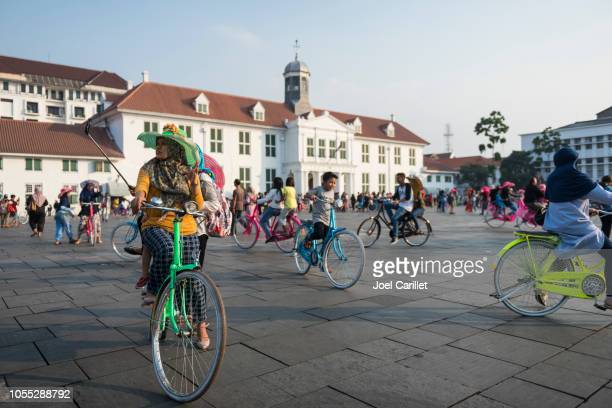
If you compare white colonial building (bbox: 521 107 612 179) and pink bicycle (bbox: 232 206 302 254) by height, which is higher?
white colonial building (bbox: 521 107 612 179)

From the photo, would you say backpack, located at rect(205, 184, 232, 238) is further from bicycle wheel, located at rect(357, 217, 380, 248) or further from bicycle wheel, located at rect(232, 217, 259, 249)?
bicycle wheel, located at rect(357, 217, 380, 248)

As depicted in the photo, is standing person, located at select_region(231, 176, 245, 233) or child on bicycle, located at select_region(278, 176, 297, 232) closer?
child on bicycle, located at select_region(278, 176, 297, 232)

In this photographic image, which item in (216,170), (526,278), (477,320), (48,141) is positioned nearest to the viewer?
(477,320)

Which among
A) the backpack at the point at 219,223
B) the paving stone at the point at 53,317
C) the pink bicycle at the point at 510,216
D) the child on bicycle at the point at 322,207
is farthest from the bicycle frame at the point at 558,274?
the pink bicycle at the point at 510,216

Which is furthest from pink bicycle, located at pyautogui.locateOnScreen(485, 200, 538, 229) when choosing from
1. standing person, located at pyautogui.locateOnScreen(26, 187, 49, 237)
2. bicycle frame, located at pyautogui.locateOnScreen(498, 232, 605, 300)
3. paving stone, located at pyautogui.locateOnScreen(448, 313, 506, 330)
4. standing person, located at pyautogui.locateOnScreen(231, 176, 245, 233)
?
standing person, located at pyautogui.locateOnScreen(26, 187, 49, 237)

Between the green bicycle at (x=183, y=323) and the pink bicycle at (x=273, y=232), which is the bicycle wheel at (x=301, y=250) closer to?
the pink bicycle at (x=273, y=232)

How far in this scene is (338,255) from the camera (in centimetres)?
648

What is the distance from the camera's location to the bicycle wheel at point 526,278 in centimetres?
473

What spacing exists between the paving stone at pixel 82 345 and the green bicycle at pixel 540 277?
Result: 3857 millimetres

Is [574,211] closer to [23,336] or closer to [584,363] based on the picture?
[584,363]

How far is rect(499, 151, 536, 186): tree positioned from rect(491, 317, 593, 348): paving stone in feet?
211

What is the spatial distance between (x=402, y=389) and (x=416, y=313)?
2063 millimetres

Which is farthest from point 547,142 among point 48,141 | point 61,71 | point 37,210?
point 61,71

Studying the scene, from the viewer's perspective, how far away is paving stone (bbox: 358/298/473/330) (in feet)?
15.2
